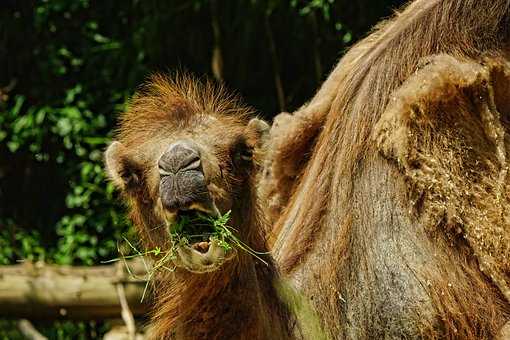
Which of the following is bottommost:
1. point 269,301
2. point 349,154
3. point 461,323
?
point 461,323

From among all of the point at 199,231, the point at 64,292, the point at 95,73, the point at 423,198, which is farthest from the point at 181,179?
the point at 95,73

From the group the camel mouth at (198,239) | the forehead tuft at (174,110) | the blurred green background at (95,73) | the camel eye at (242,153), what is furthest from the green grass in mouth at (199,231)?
the blurred green background at (95,73)

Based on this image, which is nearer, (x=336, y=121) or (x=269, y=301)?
(x=269, y=301)

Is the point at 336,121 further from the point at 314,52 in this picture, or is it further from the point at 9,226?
the point at 9,226

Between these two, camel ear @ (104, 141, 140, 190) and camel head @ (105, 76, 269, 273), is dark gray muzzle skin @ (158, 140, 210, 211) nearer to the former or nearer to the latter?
camel head @ (105, 76, 269, 273)

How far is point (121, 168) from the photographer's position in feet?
16.6

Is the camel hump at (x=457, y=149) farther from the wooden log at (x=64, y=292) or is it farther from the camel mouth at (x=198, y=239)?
the wooden log at (x=64, y=292)

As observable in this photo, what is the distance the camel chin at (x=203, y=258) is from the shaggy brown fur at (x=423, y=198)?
67cm

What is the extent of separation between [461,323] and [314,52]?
4.60 m

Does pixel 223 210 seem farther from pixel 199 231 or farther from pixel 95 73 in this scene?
pixel 95 73

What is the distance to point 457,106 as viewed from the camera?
5.16m

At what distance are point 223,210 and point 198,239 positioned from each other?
0.21 m

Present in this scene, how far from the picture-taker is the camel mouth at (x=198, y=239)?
15.2 ft

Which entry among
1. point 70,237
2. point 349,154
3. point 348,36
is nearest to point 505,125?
point 349,154
